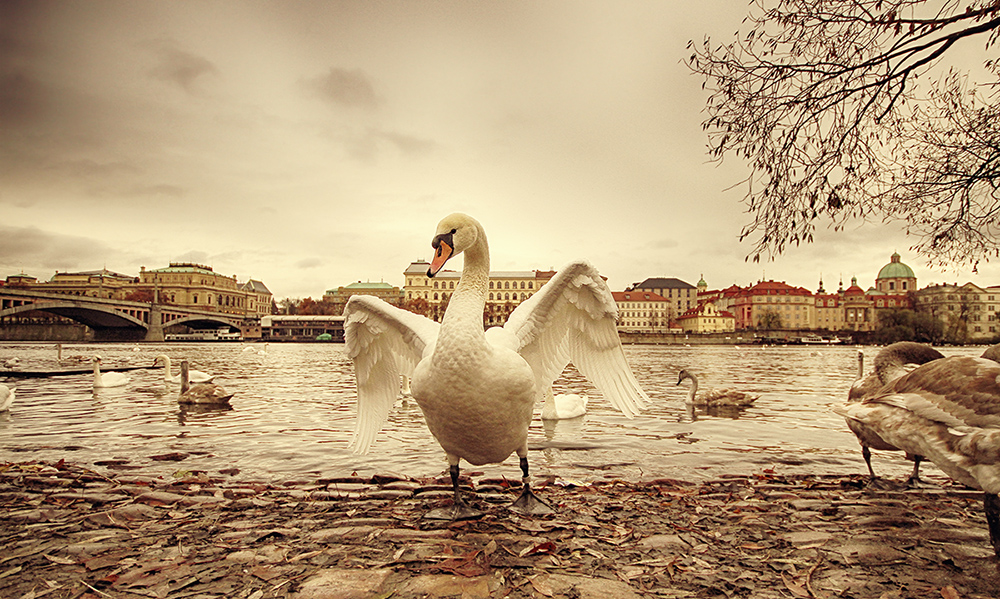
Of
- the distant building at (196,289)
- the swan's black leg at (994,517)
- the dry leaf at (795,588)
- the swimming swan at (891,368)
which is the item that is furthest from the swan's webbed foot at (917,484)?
the distant building at (196,289)

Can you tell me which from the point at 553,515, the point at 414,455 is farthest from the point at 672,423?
the point at 553,515

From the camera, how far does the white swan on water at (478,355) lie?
3.24 meters

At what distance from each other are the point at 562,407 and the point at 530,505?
5.04 m

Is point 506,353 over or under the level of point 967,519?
over

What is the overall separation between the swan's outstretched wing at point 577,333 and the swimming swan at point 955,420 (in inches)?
68.8

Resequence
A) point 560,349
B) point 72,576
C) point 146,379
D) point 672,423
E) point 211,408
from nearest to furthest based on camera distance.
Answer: point 72,576 → point 560,349 → point 672,423 → point 211,408 → point 146,379

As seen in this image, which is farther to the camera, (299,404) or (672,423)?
(299,404)

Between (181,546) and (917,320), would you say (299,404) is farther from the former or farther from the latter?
(917,320)

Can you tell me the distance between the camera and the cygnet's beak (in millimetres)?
3535

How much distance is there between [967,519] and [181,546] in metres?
4.90

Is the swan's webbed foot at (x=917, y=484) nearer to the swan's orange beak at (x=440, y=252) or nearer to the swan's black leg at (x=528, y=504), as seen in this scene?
the swan's black leg at (x=528, y=504)

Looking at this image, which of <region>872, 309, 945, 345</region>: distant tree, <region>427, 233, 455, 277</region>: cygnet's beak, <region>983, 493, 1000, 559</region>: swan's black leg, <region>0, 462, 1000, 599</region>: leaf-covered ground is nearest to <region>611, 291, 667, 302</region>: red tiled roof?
<region>872, 309, 945, 345</region>: distant tree

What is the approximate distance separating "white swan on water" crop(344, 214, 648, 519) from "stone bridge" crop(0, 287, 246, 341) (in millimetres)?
61146

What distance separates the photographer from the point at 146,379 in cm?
1655
